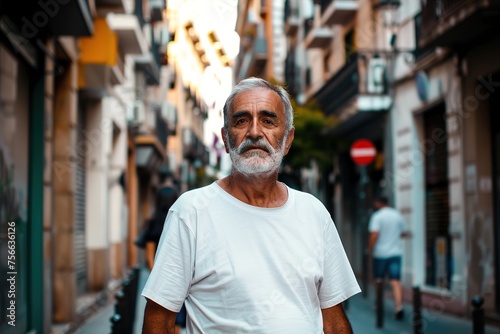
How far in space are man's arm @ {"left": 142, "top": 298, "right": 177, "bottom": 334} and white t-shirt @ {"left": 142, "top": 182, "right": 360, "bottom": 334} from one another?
0.14 feet

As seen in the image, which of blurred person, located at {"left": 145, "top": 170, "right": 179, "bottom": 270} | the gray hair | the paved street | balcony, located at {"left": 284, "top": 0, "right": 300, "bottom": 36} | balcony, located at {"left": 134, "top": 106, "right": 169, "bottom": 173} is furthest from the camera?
balcony, located at {"left": 284, "top": 0, "right": 300, "bottom": 36}

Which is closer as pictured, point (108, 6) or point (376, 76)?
point (108, 6)

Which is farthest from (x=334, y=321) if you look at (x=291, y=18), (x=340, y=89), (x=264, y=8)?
(x=264, y=8)

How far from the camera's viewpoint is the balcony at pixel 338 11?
76.4ft

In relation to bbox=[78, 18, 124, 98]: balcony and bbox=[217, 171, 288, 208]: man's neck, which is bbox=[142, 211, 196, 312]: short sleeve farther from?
bbox=[78, 18, 124, 98]: balcony

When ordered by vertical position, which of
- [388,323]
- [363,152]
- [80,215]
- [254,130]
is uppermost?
[363,152]

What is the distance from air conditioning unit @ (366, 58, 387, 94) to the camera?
1936 centimetres

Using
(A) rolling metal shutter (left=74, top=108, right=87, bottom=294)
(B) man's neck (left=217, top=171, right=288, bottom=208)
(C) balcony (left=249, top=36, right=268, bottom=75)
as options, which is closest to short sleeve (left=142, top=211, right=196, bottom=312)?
(B) man's neck (left=217, top=171, right=288, bottom=208)

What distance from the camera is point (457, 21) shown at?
507 inches

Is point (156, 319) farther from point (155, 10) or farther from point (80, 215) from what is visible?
point (155, 10)

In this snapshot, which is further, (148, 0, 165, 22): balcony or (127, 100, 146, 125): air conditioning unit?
(148, 0, 165, 22): balcony

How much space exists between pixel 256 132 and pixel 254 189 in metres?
0.22

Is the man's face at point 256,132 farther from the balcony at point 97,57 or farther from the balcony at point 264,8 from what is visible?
the balcony at point 264,8

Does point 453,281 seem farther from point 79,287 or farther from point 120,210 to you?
point 120,210
